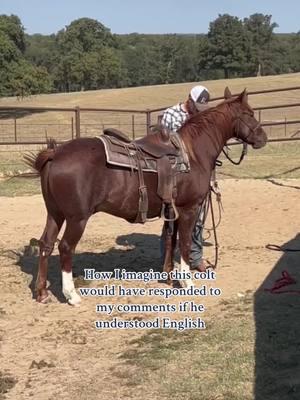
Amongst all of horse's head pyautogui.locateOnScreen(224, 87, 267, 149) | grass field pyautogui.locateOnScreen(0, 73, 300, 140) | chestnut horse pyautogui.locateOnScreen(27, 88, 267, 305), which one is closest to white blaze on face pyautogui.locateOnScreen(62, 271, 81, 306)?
chestnut horse pyautogui.locateOnScreen(27, 88, 267, 305)

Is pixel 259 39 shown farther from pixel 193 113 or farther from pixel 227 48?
pixel 193 113

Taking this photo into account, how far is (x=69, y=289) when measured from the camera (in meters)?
5.48

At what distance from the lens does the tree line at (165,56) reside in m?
82.6

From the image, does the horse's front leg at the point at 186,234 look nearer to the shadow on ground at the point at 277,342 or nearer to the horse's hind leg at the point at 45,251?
the shadow on ground at the point at 277,342

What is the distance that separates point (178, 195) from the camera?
5.72 m

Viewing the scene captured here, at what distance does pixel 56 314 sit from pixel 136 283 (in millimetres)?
1136

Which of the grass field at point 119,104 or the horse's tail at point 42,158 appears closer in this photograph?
the horse's tail at point 42,158

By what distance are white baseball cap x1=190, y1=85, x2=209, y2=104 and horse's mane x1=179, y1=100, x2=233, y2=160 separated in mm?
223

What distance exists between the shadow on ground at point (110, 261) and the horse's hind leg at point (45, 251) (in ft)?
1.14

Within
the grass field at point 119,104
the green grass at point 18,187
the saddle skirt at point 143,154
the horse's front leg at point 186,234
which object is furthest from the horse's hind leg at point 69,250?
the grass field at point 119,104

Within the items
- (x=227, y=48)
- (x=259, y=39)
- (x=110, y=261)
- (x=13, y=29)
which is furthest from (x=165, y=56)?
(x=110, y=261)

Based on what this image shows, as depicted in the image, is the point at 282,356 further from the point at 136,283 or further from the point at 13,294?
the point at 13,294

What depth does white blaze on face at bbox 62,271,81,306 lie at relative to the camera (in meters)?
5.45

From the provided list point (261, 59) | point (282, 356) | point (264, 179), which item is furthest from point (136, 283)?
point (261, 59)
